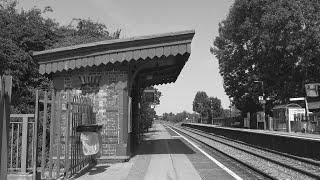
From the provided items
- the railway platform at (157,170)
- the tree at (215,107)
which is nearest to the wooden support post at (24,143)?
the railway platform at (157,170)

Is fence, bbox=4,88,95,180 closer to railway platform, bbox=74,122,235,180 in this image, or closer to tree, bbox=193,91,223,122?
railway platform, bbox=74,122,235,180

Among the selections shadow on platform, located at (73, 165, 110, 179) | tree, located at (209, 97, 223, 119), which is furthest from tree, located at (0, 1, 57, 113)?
tree, located at (209, 97, 223, 119)

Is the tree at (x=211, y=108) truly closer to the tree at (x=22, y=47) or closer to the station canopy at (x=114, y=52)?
the tree at (x=22, y=47)

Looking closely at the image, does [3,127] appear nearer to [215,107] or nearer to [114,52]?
[114,52]

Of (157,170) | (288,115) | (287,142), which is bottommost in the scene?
(157,170)

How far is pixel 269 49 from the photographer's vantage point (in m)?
49.8

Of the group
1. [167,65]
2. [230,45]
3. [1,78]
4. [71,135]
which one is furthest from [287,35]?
[1,78]

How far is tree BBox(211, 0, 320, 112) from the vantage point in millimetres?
A: 45875

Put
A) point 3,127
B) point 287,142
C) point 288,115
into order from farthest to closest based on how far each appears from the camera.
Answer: point 288,115 → point 287,142 → point 3,127

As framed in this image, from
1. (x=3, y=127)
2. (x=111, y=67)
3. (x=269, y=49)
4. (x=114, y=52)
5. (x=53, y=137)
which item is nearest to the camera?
(x=3, y=127)

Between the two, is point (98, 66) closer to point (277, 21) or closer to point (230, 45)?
point (277, 21)

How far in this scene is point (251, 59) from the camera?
5853 centimetres

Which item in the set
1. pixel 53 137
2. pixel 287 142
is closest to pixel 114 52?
pixel 53 137

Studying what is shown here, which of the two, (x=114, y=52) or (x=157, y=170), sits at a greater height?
(x=114, y=52)
